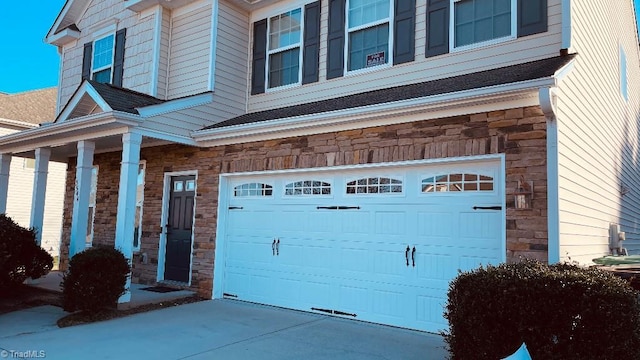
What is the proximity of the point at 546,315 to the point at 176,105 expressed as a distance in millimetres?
7369

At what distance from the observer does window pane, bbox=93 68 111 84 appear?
12.3 m

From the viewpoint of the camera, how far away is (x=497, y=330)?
429cm

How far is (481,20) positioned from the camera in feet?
25.3

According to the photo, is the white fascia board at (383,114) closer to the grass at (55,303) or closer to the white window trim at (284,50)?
the white window trim at (284,50)

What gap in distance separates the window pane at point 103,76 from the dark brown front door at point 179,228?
359 centimetres

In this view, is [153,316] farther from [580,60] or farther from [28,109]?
[28,109]

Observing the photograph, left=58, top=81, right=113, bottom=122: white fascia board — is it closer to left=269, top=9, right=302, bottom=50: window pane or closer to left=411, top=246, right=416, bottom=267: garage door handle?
left=269, top=9, right=302, bottom=50: window pane

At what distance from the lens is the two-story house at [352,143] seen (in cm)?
636

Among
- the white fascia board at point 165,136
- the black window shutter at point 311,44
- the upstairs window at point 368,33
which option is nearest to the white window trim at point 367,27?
the upstairs window at point 368,33

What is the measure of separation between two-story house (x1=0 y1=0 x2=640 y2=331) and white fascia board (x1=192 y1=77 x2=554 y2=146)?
0.09 ft

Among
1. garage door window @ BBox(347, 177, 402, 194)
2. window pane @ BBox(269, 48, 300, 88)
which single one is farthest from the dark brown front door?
garage door window @ BBox(347, 177, 402, 194)

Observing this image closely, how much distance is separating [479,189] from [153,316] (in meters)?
5.29

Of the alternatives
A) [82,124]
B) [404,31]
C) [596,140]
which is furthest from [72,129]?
[596,140]

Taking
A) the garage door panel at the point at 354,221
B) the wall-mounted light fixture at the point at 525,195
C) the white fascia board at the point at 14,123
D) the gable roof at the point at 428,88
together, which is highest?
the white fascia board at the point at 14,123
